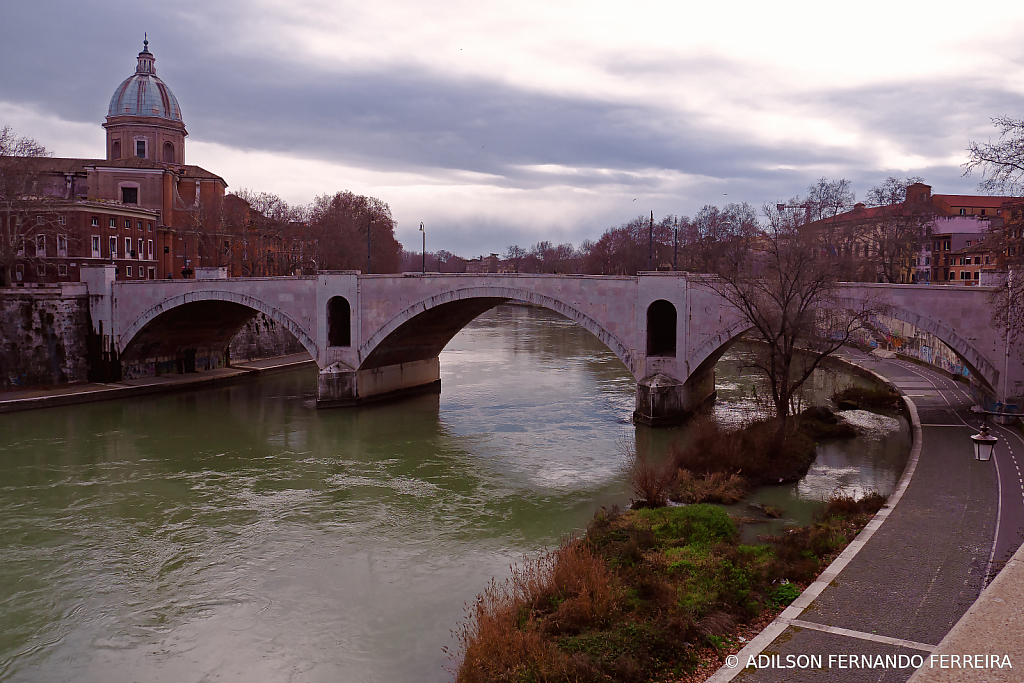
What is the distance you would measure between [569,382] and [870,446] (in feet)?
47.6

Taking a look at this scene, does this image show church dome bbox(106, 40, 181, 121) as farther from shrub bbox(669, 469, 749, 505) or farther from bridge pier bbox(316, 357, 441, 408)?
shrub bbox(669, 469, 749, 505)

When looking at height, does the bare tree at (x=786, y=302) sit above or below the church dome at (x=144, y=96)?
below

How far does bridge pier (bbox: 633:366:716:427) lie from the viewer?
75.1 ft

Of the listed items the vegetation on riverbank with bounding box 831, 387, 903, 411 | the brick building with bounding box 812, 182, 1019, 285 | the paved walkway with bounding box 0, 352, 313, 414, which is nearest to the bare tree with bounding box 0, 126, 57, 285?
the paved walkway with bounding box 0, 352, 313, 414

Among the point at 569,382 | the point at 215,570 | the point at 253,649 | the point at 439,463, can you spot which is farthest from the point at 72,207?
the point at 253,649

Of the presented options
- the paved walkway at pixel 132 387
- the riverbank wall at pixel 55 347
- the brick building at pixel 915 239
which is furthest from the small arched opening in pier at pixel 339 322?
the brick building at pixel 915 239

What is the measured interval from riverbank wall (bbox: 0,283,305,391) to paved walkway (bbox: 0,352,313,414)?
73cm

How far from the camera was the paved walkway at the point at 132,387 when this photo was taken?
87.9ft

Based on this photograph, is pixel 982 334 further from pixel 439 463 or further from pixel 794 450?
pixel 439 463

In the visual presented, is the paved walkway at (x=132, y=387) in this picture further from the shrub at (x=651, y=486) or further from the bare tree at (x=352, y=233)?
the shrub at (x=651, y=486)

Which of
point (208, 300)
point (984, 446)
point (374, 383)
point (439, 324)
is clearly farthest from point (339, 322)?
point (984, 446)

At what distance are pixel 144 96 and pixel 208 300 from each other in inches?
1130

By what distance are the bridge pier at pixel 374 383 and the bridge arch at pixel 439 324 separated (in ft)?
1.09

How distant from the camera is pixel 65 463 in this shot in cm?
1981
